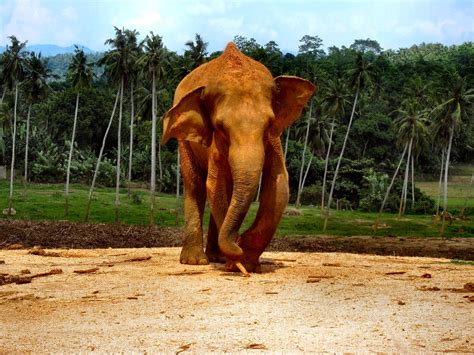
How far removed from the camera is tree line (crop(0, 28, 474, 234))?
58.6m

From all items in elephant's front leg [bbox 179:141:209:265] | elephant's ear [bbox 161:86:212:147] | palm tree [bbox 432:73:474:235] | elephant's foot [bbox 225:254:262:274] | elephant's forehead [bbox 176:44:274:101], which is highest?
palm tree [bbox 432:73:474:235]

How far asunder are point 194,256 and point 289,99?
12.5 feet

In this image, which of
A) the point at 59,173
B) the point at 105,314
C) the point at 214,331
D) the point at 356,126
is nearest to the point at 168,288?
the point at 105,314

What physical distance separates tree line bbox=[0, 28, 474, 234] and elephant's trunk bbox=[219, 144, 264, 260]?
39145 mm

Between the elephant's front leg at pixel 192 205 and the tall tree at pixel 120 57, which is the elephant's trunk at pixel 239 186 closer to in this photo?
the elephant's front leg at pixel 192 205

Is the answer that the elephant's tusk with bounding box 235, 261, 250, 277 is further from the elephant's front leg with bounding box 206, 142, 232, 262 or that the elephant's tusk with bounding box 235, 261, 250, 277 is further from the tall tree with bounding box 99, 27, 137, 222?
the tall tree with bounding box 99, 27, 137, 222

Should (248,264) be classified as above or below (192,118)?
below

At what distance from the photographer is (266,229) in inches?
541

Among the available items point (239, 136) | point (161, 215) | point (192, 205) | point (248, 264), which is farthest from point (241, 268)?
point (161, 215)

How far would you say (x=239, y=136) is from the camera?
12836 millimetres

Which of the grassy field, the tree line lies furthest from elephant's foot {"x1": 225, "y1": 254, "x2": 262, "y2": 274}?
the tree line

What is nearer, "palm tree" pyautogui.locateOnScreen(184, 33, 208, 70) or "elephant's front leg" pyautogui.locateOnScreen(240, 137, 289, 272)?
"elephant's front leg" pyautogui.locateOnScreen(240, 137, 289, 272)

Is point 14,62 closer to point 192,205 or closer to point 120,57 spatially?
point 120,57

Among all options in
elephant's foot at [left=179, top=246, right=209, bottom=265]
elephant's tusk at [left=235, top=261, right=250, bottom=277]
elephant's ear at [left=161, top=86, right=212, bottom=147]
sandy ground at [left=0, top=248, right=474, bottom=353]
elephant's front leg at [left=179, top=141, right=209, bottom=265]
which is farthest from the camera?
elephant's front leg at [left=179, top=141, right=209, bottom=265]
